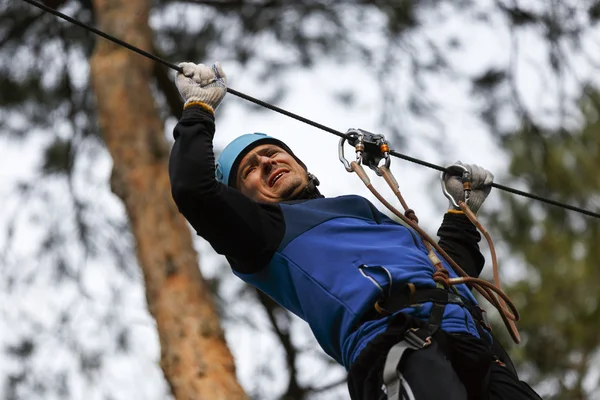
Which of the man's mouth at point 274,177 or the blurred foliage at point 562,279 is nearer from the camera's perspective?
the man's mouth at point 274,177

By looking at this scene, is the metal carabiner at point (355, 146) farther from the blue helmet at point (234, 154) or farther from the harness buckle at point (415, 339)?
the harness buckle at point (415, 339)

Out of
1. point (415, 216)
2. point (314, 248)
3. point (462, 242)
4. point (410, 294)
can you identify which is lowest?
point (410, 294)

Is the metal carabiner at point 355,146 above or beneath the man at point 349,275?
above

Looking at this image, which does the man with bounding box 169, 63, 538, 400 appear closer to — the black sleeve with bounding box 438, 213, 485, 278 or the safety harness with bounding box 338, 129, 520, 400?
the safety harness with bounding box 338, 129, 520, 400

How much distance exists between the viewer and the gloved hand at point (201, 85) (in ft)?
8.48

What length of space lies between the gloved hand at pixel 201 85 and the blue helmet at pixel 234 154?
8.2 inches

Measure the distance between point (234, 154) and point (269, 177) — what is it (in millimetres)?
124

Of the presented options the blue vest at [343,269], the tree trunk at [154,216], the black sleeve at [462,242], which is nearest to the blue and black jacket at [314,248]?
the blue vest at [343,269]

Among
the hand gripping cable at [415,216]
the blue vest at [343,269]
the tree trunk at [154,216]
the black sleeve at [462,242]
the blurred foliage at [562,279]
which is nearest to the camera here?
the blue vest at [343,269]

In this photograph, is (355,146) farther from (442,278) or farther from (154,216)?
(154,216)

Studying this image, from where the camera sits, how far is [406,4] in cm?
604

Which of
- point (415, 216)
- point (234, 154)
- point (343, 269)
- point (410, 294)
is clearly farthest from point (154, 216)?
point (410, 294)

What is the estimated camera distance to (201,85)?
2.60 m

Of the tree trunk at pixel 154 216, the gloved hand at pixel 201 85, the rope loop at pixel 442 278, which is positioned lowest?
the rope loop at pixel 442 278
